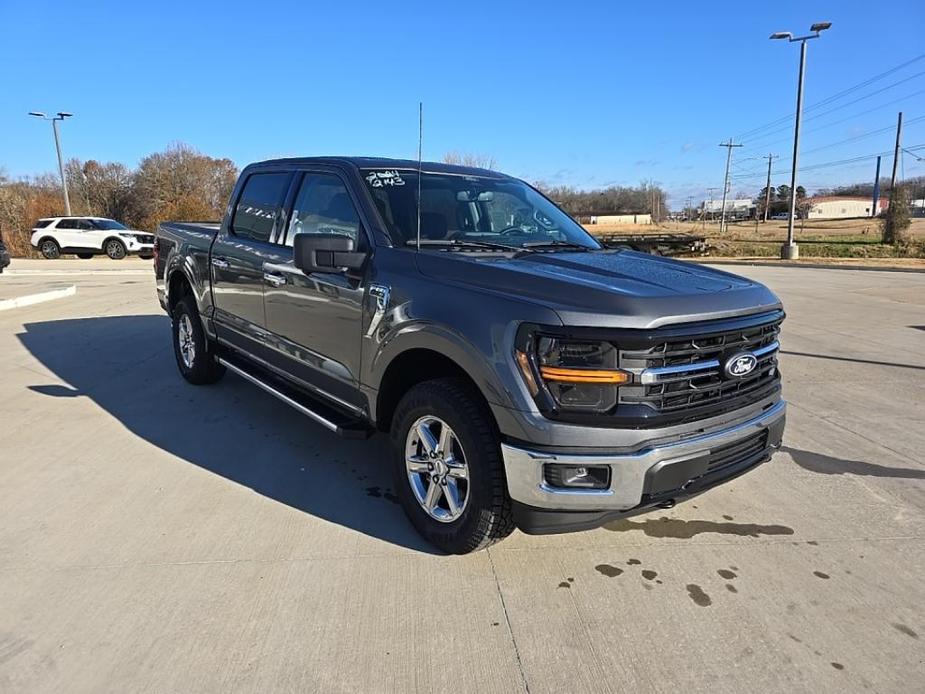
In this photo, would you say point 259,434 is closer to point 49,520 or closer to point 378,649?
point 49,520

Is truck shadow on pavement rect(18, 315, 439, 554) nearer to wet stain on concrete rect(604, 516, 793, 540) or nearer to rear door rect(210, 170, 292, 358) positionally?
rear door rect(210, 170, 292, 358)

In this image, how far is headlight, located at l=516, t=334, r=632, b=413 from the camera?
2.48 metres

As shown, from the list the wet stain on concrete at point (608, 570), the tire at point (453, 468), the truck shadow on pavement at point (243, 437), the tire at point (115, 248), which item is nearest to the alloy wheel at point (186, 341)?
the truck shadow on pavement at point (243, 437)

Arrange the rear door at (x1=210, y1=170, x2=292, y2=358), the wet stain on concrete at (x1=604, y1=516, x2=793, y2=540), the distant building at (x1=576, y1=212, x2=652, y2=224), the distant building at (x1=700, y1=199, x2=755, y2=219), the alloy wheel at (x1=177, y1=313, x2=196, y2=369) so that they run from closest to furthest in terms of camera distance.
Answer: the wet stain on concrete at (x1=604, y1=516, x2=793, y2=540) → the rear door at (x1=210, y1=170, x2=292, y2=358) → the alloy wheel at (x1=177, y1=313, x2=196, y2=369) → the distant building at (x1=576, y1=212, x2=652, y2=224) → the distant building at (x1=700, y1=199, x2=755, y2=219)

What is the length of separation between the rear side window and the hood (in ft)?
5.81

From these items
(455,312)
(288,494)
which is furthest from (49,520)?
(455,312)

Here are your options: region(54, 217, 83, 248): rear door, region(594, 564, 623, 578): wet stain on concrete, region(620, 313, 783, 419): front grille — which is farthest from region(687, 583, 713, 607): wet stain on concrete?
region(54, 217, 83, 248): rear door

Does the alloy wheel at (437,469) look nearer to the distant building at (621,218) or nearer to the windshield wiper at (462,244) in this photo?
the windshield wiper at (462,244)

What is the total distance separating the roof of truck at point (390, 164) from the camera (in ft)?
12.7

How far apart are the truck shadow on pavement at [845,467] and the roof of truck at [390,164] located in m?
2.86

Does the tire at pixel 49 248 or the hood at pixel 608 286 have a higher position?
the hood at pixel 608 286

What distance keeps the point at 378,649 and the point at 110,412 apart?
3832mm

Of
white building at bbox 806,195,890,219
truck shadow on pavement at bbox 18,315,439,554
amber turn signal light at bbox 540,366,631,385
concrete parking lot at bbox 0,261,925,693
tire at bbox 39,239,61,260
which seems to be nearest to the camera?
concrete parking lot at bbox 0,261,925,693

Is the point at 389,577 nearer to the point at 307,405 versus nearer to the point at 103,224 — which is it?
the point at 307,405
